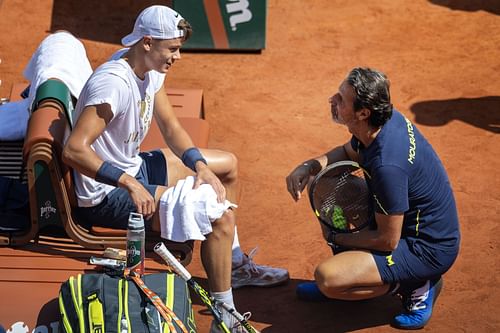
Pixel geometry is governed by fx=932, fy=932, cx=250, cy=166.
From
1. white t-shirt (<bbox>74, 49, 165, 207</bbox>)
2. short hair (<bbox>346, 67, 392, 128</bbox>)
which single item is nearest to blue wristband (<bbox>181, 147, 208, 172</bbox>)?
white t-shirt (<bbox>74, 49, 165, 207</bbox>)

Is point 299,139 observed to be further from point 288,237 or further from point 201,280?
point 201,280

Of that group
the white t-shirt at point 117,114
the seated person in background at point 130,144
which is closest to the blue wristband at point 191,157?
the seated person in background at point 130,144

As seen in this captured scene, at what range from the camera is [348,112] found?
17.1ft

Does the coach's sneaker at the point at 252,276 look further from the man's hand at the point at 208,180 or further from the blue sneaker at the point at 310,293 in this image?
the man's hand at the point at 208,180

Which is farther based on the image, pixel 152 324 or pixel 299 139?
pixel 299 139

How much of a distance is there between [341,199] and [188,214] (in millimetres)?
974

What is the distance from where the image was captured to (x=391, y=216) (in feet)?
16.8

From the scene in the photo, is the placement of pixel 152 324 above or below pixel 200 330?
above

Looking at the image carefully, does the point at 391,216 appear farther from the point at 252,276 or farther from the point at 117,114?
the point at 117,114

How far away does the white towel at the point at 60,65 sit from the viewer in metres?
5.79

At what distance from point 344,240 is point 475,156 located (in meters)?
2.44

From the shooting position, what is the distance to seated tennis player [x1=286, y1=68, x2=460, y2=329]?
5.13 meters

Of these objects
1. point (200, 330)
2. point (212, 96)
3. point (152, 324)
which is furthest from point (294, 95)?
point (152, 324)

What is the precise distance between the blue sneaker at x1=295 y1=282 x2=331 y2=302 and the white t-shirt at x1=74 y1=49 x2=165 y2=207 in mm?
1278
